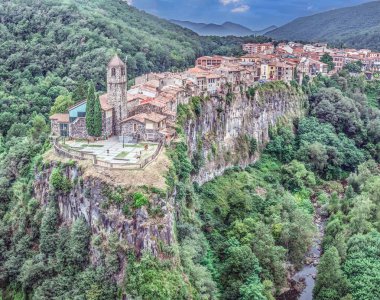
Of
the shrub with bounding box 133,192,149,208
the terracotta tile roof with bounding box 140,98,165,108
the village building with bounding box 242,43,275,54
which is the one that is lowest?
the shrub with bounding box 133,192,149,208

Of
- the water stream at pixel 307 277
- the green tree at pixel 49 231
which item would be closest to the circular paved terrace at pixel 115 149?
the green tree at pixel 49 231

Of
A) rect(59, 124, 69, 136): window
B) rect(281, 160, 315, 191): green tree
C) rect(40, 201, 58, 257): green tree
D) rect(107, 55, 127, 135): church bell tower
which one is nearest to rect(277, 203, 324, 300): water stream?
rect(281, 160, 315, 191): green tree

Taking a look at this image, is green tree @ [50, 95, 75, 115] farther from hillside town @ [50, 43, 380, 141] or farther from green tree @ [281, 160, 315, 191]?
green tree @ [281, 160, 315, 191]

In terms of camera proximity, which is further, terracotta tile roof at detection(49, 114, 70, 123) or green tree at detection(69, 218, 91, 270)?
terracotta tile roof at detection(49, 114, 70, 123)

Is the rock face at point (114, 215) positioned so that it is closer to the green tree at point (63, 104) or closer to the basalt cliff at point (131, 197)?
the basalt cliff at point (131, 197)

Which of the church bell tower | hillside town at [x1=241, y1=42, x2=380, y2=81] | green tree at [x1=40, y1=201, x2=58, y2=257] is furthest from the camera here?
hillside town at [x1=241, y1=42, x2=380, y2=81]

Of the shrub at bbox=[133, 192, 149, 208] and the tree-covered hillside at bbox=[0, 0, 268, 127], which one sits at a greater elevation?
the tree-covered hillside at bbox=[0, 0, 268, 127]
